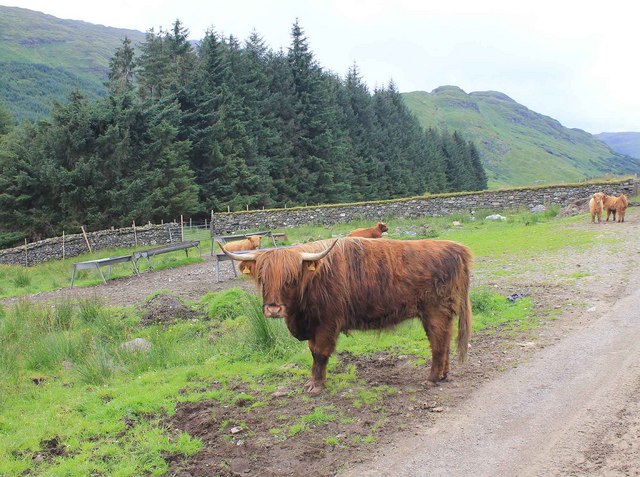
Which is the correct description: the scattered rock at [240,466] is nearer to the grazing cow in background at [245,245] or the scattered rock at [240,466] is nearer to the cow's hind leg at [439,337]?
the cow's hind leg at [439,337]

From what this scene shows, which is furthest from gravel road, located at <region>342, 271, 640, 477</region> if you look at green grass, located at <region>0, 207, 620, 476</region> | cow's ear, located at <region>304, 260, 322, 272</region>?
cow's ear, located at <region>304, 260, 322, 272</region>

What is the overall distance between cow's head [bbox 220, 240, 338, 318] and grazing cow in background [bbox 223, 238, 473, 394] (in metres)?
0.01

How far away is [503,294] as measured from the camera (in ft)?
31.9

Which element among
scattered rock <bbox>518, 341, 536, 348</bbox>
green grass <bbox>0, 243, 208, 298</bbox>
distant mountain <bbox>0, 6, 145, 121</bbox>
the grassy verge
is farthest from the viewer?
distant mountain <bbox>0, 6, 145, 121</bbox>

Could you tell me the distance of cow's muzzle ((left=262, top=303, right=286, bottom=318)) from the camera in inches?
205

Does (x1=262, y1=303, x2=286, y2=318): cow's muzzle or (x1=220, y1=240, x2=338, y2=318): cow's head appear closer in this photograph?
(x1=262, y1=303, x2=286, y2=318): cow's muzzle

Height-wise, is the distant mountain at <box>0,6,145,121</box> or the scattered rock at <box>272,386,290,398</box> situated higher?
the distant mountain at <box>0,6,145,121</box>

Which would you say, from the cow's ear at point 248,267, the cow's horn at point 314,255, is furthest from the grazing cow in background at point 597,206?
the cow's ear at point 248,267

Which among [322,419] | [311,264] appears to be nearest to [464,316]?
[311,264]

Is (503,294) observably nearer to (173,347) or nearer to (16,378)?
(173,347)

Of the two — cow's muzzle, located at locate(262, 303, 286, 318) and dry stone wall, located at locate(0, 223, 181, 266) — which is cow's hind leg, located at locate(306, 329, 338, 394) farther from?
dry stone wall, located at locate(0, 223, 181, 266)

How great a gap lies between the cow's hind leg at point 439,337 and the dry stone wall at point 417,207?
897 inches

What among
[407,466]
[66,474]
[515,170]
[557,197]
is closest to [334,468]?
[407,466]

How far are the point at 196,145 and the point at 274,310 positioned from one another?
113ft
